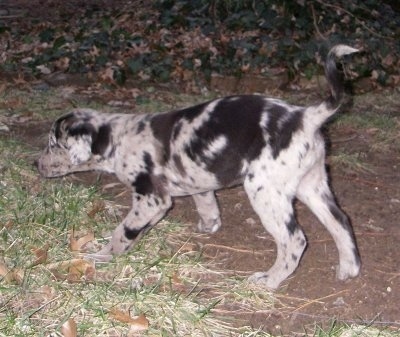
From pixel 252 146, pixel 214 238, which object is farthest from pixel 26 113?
pixel 252 146

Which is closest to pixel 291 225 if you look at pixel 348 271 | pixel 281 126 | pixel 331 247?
pixel 348 271

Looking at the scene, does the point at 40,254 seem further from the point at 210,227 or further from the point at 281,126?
the point at 281,126

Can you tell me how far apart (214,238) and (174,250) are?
43cm

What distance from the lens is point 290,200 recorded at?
507 centimetres

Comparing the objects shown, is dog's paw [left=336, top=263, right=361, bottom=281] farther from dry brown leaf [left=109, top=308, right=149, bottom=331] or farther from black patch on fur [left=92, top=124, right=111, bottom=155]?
black patch on fur [left=92, top=124, right=111, bottom=155]

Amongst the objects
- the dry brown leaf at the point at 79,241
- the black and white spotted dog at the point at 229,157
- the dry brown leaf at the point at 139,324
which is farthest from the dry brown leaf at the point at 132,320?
the dry brown leaf at the point at 79,241

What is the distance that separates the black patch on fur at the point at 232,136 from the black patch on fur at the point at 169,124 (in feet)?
0.53

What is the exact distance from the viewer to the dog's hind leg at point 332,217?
5.30 meters

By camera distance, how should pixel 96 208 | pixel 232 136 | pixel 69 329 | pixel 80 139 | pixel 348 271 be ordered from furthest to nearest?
pixel 96 208 < pixel 80 139 < pixel 348 271 < pixel 232 136 < pixel 69 329

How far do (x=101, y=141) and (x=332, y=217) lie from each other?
6.51ft

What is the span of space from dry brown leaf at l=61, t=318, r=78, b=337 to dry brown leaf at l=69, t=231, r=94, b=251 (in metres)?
1.17

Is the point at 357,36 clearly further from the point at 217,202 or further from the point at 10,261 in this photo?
the point at 10,261

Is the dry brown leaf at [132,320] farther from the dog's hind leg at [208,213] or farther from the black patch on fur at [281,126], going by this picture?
the dog's hind leg at [208,213]

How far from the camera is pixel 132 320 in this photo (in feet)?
14.7
